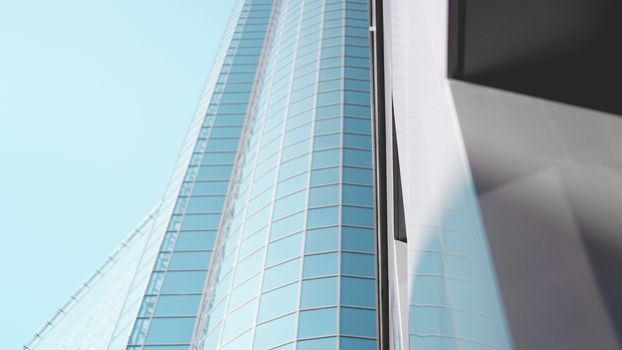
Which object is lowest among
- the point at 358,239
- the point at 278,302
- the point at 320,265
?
the point at 278,302

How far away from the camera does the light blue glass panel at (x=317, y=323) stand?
20.8 metres

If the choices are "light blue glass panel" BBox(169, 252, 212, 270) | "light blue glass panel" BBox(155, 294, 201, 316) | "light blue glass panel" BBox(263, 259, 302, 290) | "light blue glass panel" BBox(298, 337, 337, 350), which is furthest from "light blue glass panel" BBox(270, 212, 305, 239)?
"light blue glass panel" BBox(169, 252, 212, 270)

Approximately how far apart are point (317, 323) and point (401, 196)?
15.1 m

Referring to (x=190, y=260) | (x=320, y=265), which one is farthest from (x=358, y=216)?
(x=190, y=260)

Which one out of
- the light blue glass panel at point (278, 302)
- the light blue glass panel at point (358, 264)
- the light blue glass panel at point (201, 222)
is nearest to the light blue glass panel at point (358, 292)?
the light blue glass panel at point (358, 264)

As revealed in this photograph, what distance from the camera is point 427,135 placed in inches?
102

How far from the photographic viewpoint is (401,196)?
22.9 ft

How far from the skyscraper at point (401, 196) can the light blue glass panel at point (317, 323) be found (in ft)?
0.19

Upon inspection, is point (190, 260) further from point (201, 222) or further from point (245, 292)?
point (245, 292)

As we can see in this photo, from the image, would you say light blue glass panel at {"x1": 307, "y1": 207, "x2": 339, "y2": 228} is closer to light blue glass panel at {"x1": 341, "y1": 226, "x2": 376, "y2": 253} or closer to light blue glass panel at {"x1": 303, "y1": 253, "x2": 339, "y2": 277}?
light blue glass panel at {"x1": 341, "y1": 226, "x2": 376, "y2": 253}

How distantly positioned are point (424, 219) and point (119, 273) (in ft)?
170

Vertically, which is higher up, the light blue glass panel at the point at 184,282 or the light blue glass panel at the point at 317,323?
the light blue glass panel at the point at 184,282

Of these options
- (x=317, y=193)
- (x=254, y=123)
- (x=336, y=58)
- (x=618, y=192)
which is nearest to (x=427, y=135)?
(x=618, y=192)

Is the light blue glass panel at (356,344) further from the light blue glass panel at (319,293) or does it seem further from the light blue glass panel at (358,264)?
the light blue glass panel at (358,264)
